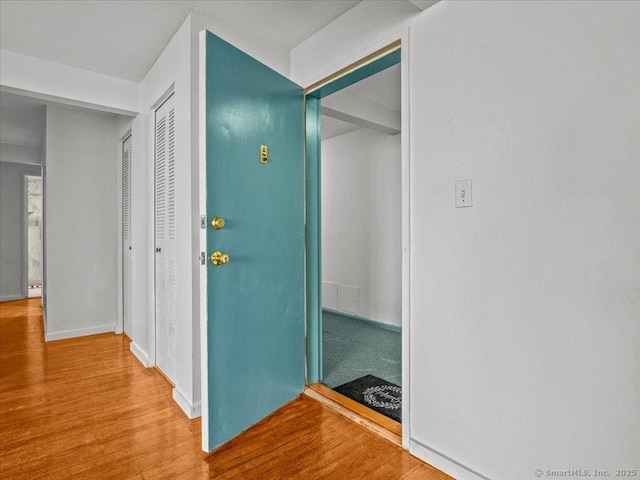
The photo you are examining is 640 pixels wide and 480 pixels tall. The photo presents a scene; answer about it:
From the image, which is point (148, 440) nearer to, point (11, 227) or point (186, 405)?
point (186, 405)

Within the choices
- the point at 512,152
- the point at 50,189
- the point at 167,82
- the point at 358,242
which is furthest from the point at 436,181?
the point at 50,189

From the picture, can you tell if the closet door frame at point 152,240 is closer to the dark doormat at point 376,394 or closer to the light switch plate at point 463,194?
the dark doormat at point 376,394

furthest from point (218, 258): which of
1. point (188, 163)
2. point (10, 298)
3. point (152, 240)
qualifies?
point (10, 298)

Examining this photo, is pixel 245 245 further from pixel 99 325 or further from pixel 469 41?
pixel 99 325

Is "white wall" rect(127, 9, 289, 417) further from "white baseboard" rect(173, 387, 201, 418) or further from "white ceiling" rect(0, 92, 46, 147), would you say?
"white ceiling" rect(0, 92, 46, 147)

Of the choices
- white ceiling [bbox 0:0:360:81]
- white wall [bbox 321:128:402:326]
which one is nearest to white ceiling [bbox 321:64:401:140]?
white wall [bbox 321:128:402:326]

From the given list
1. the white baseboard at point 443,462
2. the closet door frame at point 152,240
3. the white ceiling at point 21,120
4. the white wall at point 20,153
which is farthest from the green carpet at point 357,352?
the white wall at point 20,153

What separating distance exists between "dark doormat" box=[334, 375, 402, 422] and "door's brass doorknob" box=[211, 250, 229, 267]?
123cm

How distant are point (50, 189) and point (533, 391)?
13.8ft

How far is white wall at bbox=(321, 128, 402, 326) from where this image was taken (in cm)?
387

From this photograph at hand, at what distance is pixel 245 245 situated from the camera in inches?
72.9

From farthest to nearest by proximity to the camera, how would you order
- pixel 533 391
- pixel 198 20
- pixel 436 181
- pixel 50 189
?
pixel 50 189 → pixel 198 20 → pixel 436 181 → pixel 533 391

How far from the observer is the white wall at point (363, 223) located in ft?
12.7

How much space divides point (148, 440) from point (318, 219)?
1.60m
